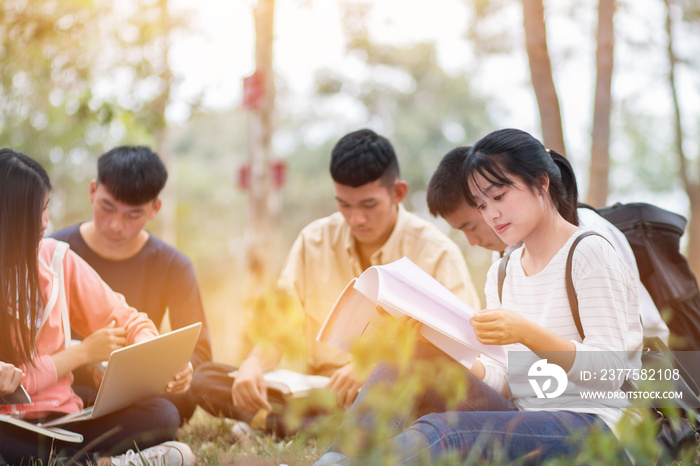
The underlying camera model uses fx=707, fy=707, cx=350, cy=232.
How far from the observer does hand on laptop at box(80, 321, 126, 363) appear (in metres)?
3.06

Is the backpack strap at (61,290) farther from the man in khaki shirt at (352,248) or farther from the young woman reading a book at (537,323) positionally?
the young woman reading a book at (537,323)

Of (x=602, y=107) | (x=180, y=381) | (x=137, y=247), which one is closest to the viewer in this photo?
(x=180, y=381)

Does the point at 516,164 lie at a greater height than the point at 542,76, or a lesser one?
lesser

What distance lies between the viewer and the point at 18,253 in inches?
117

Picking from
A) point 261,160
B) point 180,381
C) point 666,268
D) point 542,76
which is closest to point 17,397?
point 180,381

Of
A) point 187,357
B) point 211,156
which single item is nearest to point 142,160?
point 187,357

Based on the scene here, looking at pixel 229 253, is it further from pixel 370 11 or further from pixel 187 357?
pixel 187 357

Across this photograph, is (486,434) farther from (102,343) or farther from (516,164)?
(102,343)

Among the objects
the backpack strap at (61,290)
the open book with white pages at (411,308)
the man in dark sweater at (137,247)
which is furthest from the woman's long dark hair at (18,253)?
the open book with white pages at (411,308)

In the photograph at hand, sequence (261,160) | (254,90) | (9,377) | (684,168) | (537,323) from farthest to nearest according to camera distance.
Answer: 1. (684,168)
2. (261,160)
3. (254,90)
4. (9,377)
5. (537,323)

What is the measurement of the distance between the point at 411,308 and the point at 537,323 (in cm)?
47

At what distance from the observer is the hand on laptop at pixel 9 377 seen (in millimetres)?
2670

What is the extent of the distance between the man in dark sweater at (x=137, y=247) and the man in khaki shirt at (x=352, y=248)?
0.58m

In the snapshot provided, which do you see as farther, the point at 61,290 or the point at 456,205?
the point at 456,205
